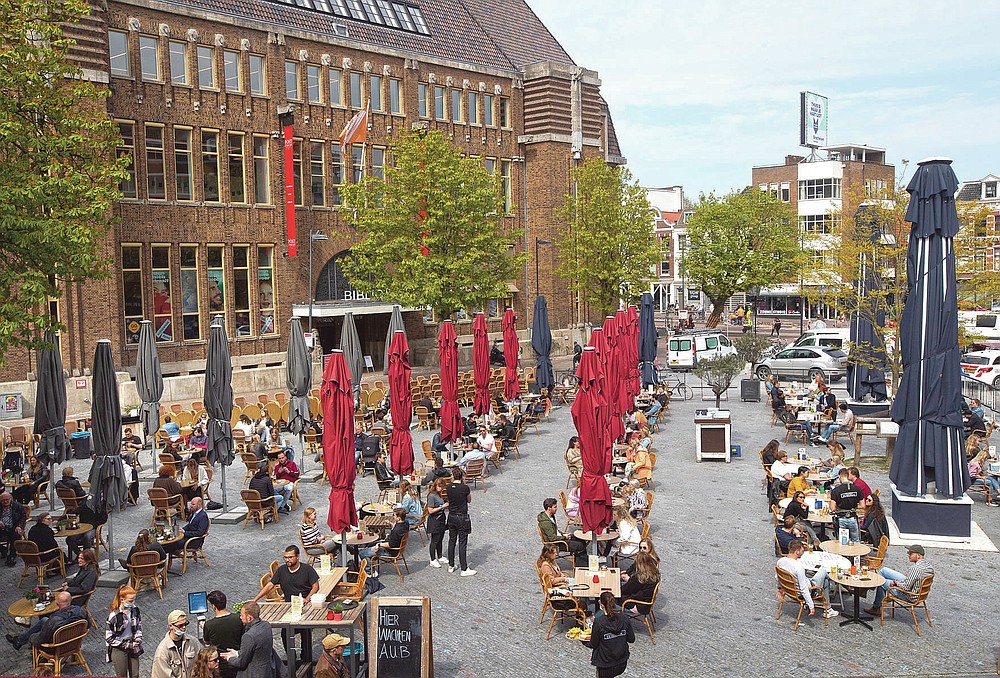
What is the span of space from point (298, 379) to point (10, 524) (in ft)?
25.7

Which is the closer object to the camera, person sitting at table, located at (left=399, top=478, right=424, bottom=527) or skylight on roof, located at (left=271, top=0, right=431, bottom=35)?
person sitting at table, located at (left=399, top=478, right=424, bottom=527)

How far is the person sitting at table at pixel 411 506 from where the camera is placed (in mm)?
16141

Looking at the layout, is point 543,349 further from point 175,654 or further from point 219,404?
point 175,654

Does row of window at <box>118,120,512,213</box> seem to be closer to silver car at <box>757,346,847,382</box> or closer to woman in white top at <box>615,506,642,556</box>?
silver car at <box>757,346,847,382</box>

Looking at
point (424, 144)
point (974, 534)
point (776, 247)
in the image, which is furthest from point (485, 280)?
point (776, 247)

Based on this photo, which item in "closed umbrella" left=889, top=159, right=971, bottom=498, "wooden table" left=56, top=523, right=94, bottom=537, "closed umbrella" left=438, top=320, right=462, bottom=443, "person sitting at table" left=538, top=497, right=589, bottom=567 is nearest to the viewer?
"person sitting at table" left=538, top=497, right=589, bottom=567

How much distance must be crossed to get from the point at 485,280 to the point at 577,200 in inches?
471

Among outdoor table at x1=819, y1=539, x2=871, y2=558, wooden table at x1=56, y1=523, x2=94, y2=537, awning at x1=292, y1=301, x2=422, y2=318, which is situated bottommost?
wooden table at x1=56, y1=523, x2=94, y2=537

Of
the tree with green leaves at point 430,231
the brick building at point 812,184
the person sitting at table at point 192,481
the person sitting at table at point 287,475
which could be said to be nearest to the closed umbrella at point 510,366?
the tree with green leaves at point 430,231

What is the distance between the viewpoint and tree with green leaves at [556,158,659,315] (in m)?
43.4

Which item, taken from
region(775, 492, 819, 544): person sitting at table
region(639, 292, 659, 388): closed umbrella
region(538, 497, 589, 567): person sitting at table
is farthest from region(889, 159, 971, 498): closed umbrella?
region(639, 292, 659, 388): closed umbrella

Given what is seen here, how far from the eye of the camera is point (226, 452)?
18.0 m

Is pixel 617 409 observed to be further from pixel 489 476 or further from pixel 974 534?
pixel 974 534

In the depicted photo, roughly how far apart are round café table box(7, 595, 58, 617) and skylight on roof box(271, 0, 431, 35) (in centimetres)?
3425
